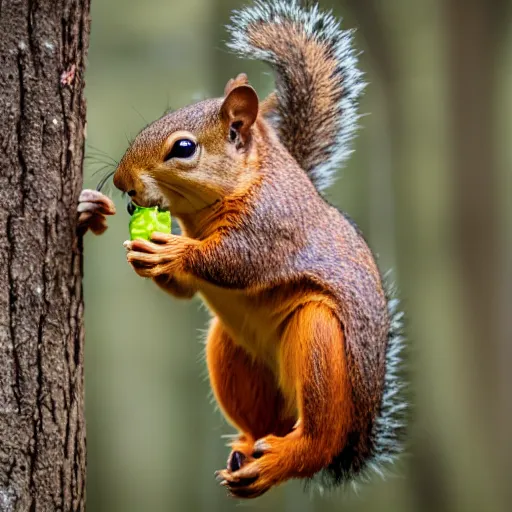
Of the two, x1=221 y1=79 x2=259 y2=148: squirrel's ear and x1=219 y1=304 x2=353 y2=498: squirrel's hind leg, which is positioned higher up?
x1=221 y1=79 x2=259 y2=148: squirrel's ear

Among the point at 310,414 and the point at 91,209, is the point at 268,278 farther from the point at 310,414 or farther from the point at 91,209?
the point at 91,209

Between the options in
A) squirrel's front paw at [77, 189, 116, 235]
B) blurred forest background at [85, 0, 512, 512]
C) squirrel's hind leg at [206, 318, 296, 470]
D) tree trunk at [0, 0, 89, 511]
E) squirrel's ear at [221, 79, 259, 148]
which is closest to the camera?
tree trunk at [0, 0, 89, 511]

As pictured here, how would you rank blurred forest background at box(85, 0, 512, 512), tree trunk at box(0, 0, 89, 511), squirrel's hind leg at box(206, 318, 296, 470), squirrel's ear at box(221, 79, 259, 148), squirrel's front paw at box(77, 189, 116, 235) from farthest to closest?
blurred forest background at box(85, 0, 512, 512)
squirrel's hind leg at box(206, 318, 296, 470)
squirrel's ear at box(221, 79, 259, 148)
squirrel's front paw at box(77, 189, 116, 235)
tree trunk at box(0, 0, 89, 511)

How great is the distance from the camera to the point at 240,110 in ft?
5.41

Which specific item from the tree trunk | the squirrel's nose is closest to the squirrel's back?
the squirrel's nose

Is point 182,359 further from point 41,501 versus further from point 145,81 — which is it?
point 41,501

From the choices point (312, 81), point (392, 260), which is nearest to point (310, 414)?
point (312, 81)

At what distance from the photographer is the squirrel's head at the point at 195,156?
156cm

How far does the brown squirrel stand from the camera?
1.59 meters

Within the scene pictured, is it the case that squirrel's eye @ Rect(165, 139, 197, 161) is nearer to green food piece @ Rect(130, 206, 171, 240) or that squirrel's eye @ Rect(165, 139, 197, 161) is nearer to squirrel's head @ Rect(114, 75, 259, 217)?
squirrel's head @ Rect(114, 75, 259, 217)

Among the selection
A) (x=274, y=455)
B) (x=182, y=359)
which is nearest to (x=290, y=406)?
(x=274, y=455)

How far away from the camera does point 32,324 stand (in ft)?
4.66

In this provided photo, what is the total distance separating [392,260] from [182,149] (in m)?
2.22

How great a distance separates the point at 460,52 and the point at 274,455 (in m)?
2.54
